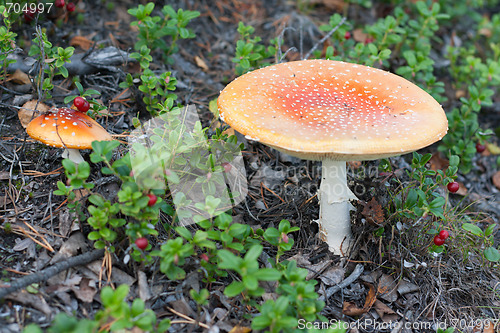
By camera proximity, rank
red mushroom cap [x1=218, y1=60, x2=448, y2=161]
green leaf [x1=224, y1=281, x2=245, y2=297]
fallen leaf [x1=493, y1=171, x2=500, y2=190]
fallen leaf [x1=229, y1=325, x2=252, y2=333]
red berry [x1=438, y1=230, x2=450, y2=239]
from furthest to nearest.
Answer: fallen leaf [x1=493, y1=171, x2=500, y2=190] → red berry [x1=438, y1=230, x2=450, y2=239] → fallen leaf [x1=229, y1=325, x2=252, y2=333] → red mushroom cap [x1=218, y1=60, x2=448, y2=161] → green leaf [x1=224, y1=281, x2=245, y2=297]

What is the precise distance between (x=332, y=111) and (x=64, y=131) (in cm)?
215

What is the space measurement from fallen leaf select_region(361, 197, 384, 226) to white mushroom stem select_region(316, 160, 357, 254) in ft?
0.54

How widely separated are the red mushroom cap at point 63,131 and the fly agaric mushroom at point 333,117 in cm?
109

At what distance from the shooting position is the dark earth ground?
295 centimetres

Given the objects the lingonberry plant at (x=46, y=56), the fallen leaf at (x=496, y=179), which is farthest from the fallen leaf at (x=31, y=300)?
the fallen leaf at (x=496, y=179)

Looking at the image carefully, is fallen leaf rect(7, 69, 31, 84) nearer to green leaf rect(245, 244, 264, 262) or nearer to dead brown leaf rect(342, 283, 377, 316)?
green leaf rect(245, 244, 264, 262)

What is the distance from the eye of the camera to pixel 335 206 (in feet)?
12.1

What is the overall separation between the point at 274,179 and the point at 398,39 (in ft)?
8.38

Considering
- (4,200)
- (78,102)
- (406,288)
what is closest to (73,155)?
(78,102)

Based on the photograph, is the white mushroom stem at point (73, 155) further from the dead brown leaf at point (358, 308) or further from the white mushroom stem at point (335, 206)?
the dead brown leaf at point (358, 308)

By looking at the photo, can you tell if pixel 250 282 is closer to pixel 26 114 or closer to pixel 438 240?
pixel 438 240

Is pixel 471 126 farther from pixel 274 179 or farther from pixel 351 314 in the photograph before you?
pixel 351 314

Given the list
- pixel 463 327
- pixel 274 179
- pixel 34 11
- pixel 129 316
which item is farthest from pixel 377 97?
pixel 34 11

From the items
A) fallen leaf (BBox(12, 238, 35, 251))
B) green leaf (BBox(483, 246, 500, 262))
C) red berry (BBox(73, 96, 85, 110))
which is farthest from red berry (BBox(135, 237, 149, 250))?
green leaf (BBox(483, 246, 500, 262))
